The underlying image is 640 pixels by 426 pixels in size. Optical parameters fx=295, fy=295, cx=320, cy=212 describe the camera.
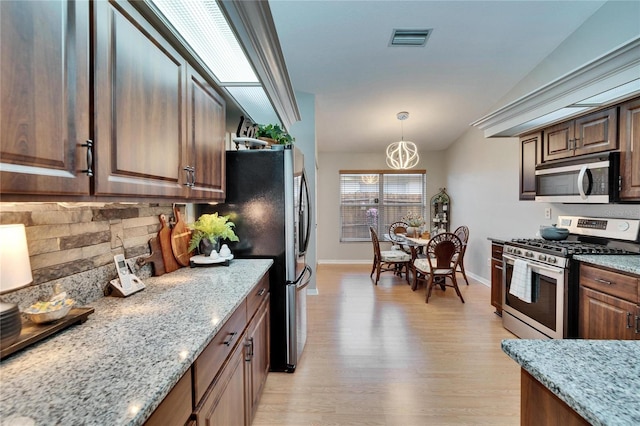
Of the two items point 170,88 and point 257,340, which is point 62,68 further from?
point 257,340

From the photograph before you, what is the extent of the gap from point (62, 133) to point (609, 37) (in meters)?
4.29

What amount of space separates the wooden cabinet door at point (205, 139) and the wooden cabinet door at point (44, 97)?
28.8 inches

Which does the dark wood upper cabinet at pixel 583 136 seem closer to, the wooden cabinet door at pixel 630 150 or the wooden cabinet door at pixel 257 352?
the wooden cabinet door at pixel 630 150

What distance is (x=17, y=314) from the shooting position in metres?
0.85

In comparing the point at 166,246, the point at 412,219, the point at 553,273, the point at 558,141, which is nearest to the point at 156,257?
the point at 166,246

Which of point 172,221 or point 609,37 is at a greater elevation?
point 609,37

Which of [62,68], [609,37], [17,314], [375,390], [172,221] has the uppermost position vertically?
[609,37]

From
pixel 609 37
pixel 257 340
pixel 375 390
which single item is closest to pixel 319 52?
pixel 609 37

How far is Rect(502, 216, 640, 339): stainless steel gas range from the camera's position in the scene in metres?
2.45

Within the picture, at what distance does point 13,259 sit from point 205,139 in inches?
46.1

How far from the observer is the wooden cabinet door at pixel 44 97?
702mm

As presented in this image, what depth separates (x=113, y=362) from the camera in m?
0.80

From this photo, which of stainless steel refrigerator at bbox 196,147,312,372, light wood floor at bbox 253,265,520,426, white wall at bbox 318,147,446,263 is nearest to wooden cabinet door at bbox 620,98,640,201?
light wood floor at bbox 253,265,520,426

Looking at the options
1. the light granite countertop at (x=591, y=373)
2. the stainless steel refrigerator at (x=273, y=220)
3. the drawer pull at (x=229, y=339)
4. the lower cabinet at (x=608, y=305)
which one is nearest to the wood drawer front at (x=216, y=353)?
the drawer pull at (x=229, y=339)
